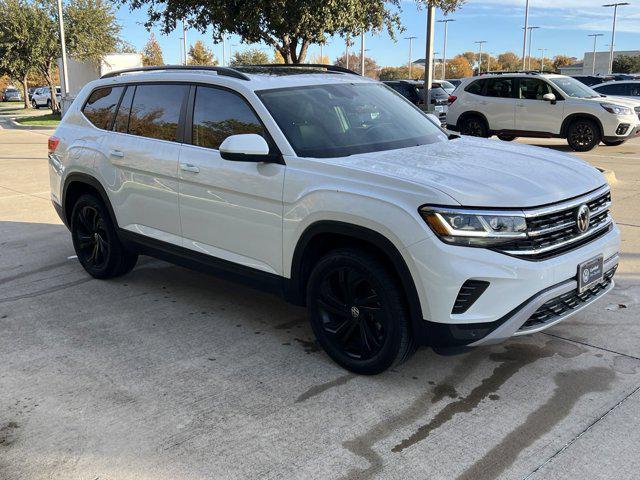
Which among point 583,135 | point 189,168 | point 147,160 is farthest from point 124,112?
point 583,135

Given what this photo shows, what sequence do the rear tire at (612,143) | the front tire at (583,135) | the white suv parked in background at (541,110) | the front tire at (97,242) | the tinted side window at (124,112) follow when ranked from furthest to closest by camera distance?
the rear tire at (612,143) < the front tire at (583,135) < the white suv parked in background at (541,110) < the front tire at (97,242) < the tinted side window at (124,112)

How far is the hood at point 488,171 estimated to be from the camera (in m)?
3.31

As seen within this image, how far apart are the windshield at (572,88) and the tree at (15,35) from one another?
30.1 m

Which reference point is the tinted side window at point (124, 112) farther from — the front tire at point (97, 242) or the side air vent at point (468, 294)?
the side air vent at point (468, 294)

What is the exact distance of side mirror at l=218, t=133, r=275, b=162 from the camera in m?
3.90

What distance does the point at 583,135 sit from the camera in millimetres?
14797

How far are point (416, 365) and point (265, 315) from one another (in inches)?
55.0

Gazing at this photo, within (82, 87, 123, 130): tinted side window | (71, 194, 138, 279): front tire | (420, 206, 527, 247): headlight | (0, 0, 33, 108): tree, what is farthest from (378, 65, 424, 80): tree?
(420, 206, 527, 247): headlight

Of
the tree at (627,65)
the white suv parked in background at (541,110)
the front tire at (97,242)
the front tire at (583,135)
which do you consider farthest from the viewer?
the tree at (627,65)

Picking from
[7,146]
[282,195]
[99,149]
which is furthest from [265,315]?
[7,146]

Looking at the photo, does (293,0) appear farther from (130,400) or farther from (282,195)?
(130,400)

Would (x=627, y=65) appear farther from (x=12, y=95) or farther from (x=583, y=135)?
(x=12, y=95)

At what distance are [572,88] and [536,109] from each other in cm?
97

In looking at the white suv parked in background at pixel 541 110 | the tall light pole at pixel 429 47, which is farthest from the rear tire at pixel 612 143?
the tall light pole at pixel 429 47
